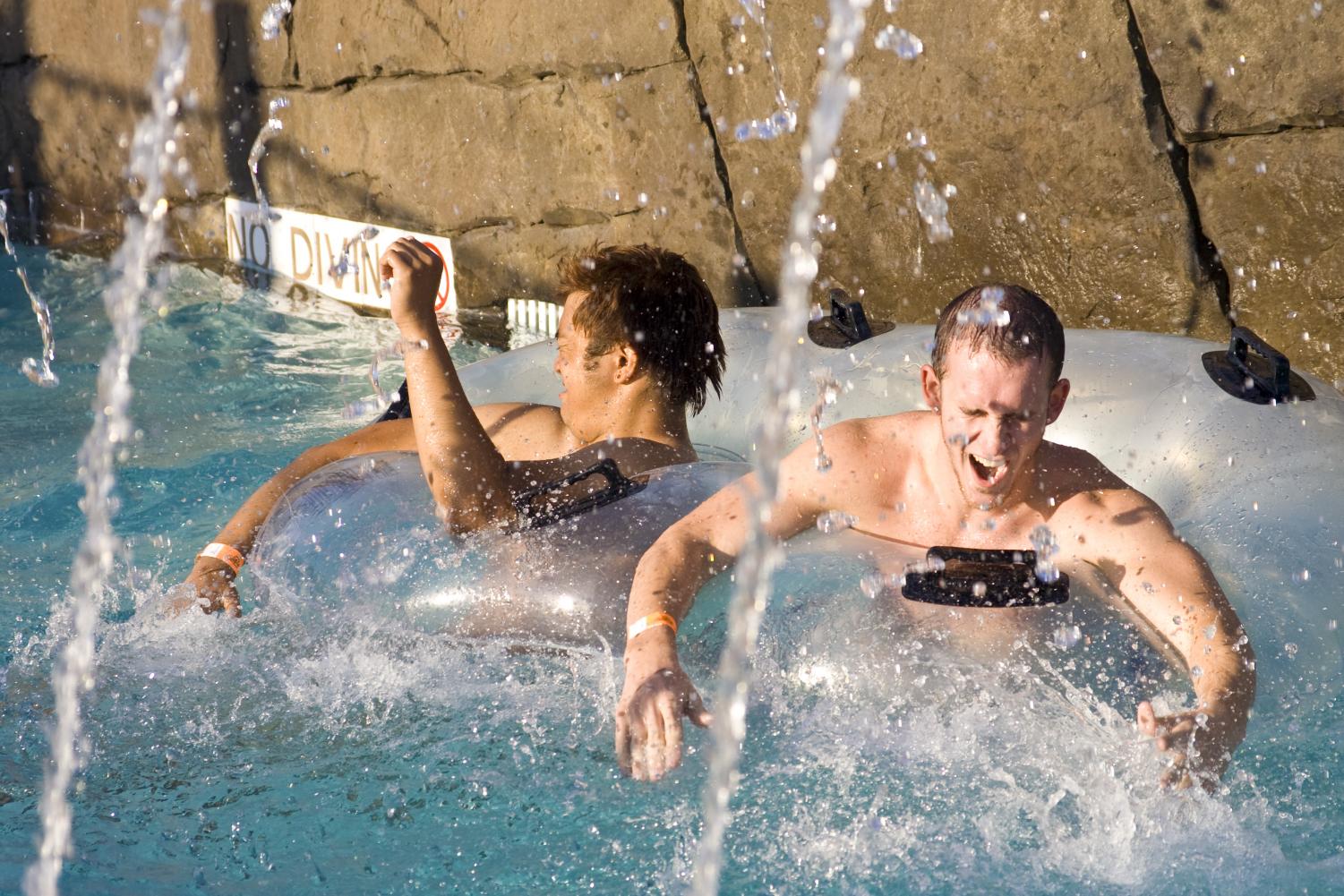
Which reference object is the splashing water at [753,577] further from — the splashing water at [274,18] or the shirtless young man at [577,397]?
the splashing water at [274,18]

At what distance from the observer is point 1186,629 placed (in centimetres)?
205

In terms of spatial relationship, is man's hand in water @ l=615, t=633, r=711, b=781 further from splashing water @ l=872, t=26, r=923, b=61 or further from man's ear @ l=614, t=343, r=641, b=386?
splashing water @ l=872, t=26, r=923, b=61

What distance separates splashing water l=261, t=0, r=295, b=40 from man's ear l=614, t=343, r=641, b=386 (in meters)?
3.13

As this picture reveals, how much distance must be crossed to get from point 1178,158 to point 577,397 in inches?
64.1

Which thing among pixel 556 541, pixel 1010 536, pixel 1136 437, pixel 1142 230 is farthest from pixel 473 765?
pixel 1142 230

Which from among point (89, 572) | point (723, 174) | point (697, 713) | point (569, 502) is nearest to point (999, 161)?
point (723, 174)

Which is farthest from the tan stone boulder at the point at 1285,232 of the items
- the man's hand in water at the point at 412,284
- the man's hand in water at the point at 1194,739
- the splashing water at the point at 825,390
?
the man's hand in water at the point at 412,284

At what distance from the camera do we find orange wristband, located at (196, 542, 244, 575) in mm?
2801

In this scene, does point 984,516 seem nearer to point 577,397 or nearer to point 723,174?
point 577,397

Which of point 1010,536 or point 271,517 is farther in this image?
point 271,517

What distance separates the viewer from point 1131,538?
2180 mm

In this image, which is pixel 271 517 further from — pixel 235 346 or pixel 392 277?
pixel 235 346

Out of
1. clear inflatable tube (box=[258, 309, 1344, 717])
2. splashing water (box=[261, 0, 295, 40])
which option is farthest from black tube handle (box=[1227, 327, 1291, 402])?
splashing water (box=[261, 0, 295, 40])

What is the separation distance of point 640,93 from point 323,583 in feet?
7.64
